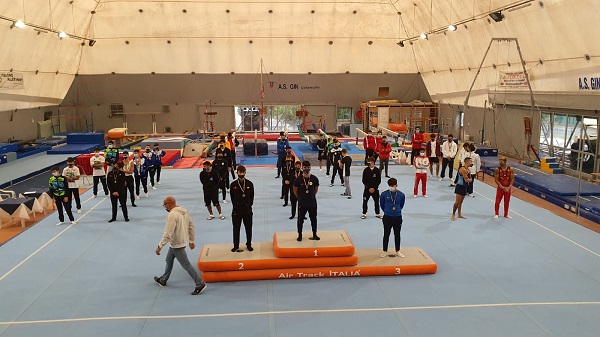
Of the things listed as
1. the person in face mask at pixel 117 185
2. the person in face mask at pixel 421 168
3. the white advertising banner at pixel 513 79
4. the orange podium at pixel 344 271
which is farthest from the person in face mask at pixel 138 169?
the white advertising banner at pixel 513 79

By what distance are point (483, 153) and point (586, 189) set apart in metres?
7.50

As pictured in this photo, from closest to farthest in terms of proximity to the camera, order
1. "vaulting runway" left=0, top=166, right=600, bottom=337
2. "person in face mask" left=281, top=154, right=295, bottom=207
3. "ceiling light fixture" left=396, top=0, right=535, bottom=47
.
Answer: "vaulting runway" left=0, top=166, right=600, bottom=337
"person in face mask" left=281, top=154, right=295, bottom=207
"ceiling light fixture" left=396, top=0, right=535, bottom=47

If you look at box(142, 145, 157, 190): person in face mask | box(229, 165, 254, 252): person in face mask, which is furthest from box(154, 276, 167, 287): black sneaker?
box(142, 145, 157, 190): person in face mask

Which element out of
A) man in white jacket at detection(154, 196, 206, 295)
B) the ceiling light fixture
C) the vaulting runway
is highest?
the ceiling light fixture

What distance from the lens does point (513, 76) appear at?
70.8ft

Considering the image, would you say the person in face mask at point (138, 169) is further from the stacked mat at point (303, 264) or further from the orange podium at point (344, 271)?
the orange podium at point (344, 271)

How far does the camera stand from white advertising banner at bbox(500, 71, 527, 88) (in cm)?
2080

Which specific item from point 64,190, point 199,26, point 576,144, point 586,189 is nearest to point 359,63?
point 199,26

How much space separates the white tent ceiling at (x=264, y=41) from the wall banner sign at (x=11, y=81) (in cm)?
27

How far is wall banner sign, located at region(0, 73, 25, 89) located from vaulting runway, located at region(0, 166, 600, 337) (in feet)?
41.5

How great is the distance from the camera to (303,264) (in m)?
9.48

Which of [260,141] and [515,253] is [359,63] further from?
[515,253]

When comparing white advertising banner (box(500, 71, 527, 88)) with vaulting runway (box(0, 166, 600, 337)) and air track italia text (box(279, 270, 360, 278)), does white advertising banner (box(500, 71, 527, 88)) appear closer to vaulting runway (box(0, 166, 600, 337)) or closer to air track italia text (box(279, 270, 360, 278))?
vaulting runway (box(0, 166, 600, 337))

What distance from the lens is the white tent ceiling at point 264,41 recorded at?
2136 cm
